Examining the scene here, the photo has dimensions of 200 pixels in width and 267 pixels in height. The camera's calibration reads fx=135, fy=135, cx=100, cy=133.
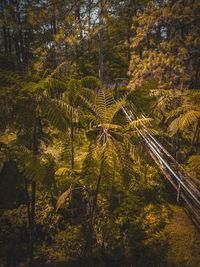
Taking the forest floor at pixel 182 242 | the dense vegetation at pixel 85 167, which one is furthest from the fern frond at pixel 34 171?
the forest floor at pixel 182 242

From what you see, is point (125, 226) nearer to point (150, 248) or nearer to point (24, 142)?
point (150, 248)

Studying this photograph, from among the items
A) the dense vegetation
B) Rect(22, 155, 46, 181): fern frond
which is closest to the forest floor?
the dense vegetation

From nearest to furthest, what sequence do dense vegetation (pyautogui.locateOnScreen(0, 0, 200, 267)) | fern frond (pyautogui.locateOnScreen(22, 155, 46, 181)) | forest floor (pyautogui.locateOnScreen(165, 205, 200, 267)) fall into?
1. fern frond (pyautogui.locateOnScreen(22, 155, 46, 181))
2. dense vegetation (pyautogui.locateOnScreen(0, 0, 200, 267))
3. forest floor (pyautogui.locateOnScreen(165, 205, 200, 267))

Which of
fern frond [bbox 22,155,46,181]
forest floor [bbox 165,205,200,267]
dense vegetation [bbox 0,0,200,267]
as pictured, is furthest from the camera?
forest floor [bbox 165,205,200,267]

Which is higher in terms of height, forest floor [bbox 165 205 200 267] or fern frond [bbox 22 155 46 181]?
fern frond [bbox 22 155 46 181]

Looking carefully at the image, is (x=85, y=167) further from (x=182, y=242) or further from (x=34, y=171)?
(x=182, y=242)

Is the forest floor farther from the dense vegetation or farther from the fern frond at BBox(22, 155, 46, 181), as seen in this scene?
the fern frond at BBox(22, 155, 46, 181)

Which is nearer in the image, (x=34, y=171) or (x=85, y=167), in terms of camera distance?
(x=34, y=171)

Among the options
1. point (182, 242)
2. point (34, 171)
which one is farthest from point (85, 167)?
point (182, 242)

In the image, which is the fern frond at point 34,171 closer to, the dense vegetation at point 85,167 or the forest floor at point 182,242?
the dense vegetation at point 85,167

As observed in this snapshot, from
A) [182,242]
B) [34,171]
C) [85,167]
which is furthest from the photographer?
[182,242]

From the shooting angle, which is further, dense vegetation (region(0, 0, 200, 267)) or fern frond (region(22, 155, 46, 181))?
dense vegetation (region(0, 0, 200, 267))

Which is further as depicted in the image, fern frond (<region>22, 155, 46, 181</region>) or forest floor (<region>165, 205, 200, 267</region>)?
forest floor (<region>165, 205, 200, 267</region>)
